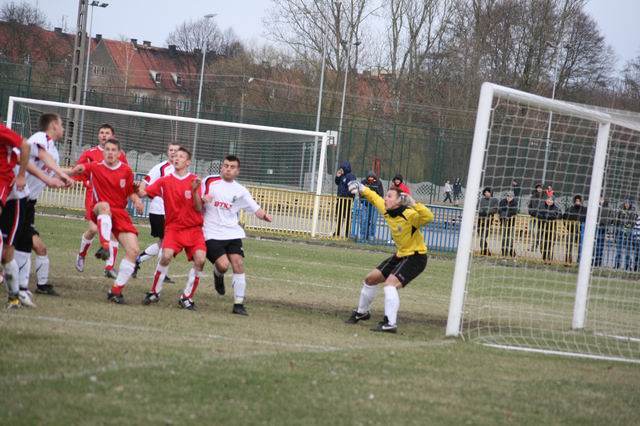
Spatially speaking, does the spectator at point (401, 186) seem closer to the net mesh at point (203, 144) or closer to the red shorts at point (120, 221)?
the red shorts at point (120, 221)

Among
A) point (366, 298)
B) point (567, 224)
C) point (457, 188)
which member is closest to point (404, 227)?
point (366, 298)

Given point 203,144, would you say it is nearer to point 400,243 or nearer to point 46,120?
point 400,243

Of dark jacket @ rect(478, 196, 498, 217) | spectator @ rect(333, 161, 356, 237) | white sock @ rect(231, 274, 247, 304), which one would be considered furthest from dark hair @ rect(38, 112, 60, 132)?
spectator @ rect(333, 161, 356, 237)

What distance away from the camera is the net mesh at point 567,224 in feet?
39.8

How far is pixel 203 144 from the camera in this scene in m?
31.5

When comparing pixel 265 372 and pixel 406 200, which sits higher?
pixel 406 200

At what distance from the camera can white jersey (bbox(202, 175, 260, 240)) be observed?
38.9ft

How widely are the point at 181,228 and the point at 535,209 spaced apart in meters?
8.58

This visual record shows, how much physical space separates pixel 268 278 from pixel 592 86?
4446 centimetres

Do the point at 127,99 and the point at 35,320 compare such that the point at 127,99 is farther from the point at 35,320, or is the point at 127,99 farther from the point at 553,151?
the point at 35,320

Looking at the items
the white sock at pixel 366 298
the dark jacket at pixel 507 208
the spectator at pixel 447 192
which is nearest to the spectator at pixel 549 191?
the dark jacket at pixel 507 208

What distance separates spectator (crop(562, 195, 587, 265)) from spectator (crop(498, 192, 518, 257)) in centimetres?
116

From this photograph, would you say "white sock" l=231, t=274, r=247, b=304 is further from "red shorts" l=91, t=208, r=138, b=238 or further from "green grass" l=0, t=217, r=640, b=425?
"red shorts" l=91, t=208, r=138, b=238

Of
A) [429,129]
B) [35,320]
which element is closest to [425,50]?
[429,129]
